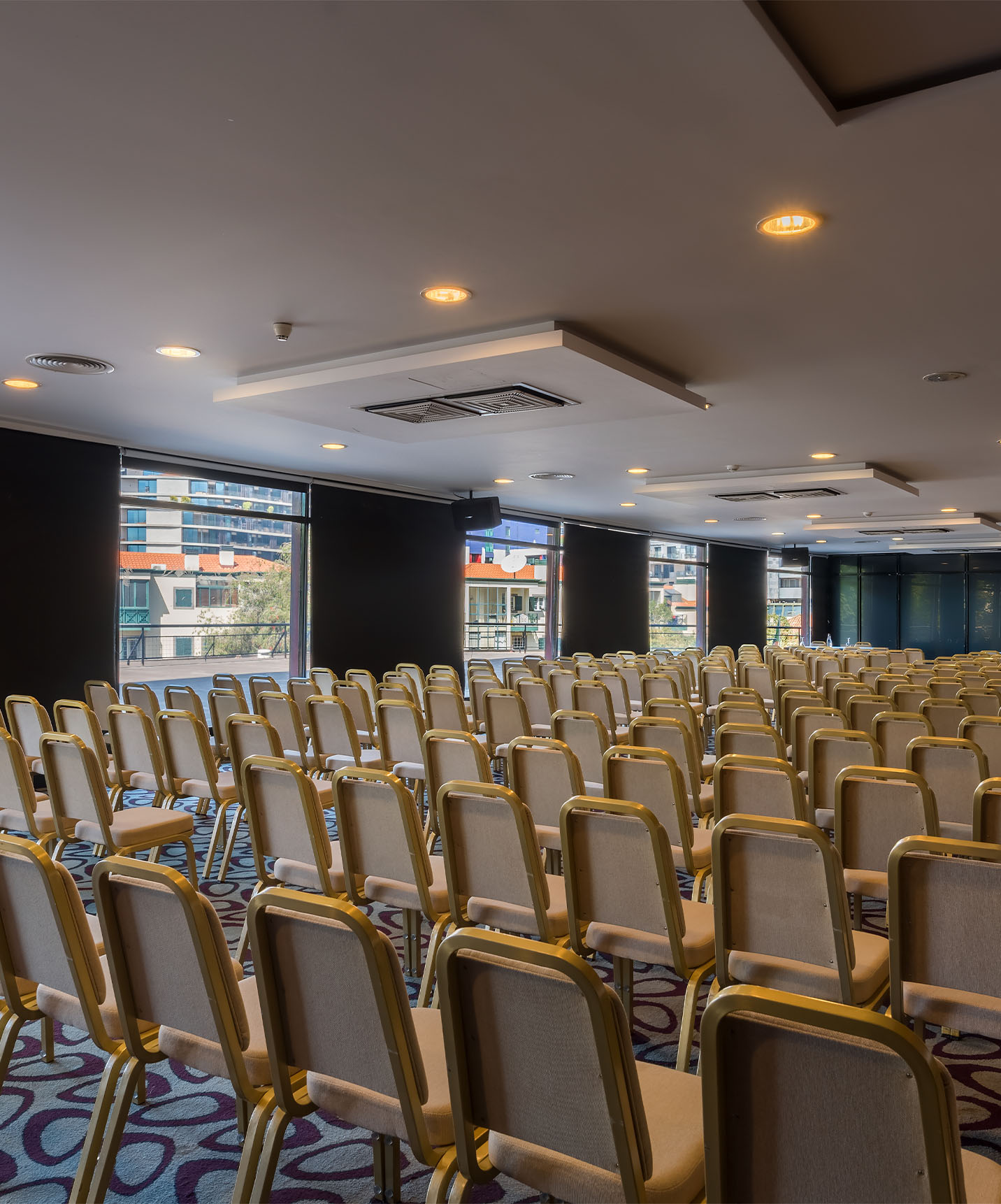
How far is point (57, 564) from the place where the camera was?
27.8 ft

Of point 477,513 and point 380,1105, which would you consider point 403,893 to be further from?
point 477,513

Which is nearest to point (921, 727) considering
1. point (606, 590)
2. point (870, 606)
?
point (606, 590)

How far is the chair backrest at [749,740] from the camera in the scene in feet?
15.1

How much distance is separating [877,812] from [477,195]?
2.77 m

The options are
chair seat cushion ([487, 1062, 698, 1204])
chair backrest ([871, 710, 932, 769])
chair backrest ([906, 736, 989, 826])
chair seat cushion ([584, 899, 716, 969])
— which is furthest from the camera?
chair backrest ([871, 710, 932, 769])

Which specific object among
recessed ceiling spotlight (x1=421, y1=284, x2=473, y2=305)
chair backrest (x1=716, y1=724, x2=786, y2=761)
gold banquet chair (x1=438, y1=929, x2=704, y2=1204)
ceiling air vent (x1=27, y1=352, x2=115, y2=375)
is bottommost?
gold banquet chair (x1=438, y1=929, x2=704, y2=1204)

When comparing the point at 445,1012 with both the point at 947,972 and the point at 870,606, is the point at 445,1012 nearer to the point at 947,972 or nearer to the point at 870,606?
the point at 947,972

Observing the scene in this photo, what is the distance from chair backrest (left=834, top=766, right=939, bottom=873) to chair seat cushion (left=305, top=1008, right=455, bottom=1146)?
1.93 metres

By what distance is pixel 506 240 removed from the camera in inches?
159

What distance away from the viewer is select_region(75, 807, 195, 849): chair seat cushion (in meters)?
4.40

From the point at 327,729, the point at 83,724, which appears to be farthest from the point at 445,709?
the point at 83,724

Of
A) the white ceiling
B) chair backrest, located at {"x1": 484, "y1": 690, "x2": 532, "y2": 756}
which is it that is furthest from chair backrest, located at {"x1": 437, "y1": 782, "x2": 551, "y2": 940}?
chair backrest, located at {"x1": 484, "y1": 690, "x2": 532, "y2": 756}

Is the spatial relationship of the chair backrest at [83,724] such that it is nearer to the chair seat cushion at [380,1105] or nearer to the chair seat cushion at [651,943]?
the chair seat cushion at [651,943]

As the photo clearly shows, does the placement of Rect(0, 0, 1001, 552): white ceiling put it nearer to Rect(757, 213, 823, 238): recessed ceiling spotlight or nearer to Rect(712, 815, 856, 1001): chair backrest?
Rect(757, 213, 823, 238): recessed ceiling spotlight
